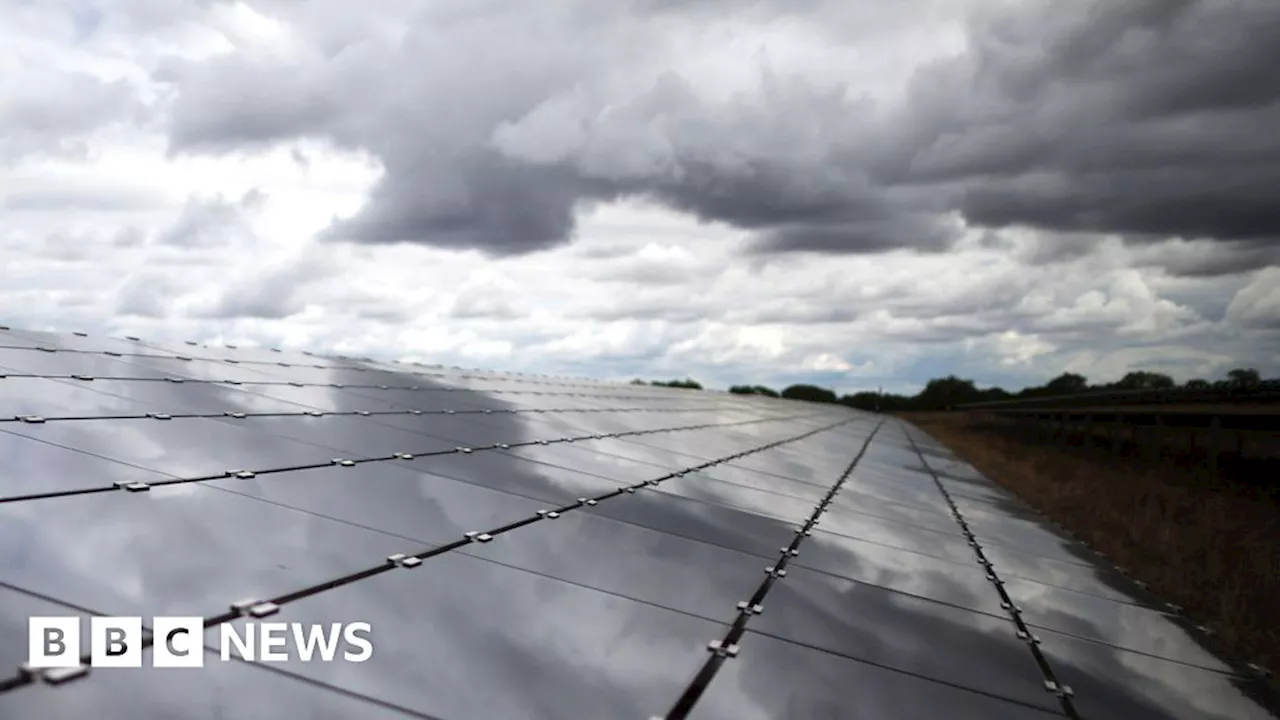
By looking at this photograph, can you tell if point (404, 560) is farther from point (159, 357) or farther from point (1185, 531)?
point (1185, 531)

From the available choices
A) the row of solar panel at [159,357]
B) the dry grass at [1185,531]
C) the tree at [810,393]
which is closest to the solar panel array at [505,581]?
the row of solar panel at [159,357]

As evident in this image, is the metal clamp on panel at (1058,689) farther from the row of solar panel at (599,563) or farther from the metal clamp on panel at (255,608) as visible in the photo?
the metal clamp on panel at (255,608)

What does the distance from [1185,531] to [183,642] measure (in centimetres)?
2890

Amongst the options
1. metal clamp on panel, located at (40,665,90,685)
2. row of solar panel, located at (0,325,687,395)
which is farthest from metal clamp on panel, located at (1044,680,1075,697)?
row of solar panel, located at (0,325,687,395)

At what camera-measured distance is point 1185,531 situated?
27609 mm

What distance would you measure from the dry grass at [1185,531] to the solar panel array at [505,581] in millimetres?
2986

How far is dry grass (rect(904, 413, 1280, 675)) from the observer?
54.3 feet

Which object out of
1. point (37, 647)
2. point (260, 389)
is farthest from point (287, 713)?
point (260, 389)

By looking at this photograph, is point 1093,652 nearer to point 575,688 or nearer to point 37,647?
point 575,688

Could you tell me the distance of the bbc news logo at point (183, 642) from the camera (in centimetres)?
450

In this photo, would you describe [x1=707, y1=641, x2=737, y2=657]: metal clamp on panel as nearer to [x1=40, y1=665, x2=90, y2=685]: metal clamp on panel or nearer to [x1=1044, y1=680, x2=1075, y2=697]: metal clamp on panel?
[x1=1044, y1=680, x2=1075, y2=697]: metal clamp on panel

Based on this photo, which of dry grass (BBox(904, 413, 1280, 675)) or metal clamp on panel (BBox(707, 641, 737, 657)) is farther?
dry grass (BBox(904, 413, 1280, 675))

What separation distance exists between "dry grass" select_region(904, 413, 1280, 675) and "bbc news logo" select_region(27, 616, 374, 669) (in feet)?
34.5

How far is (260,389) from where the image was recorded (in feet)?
55.9
